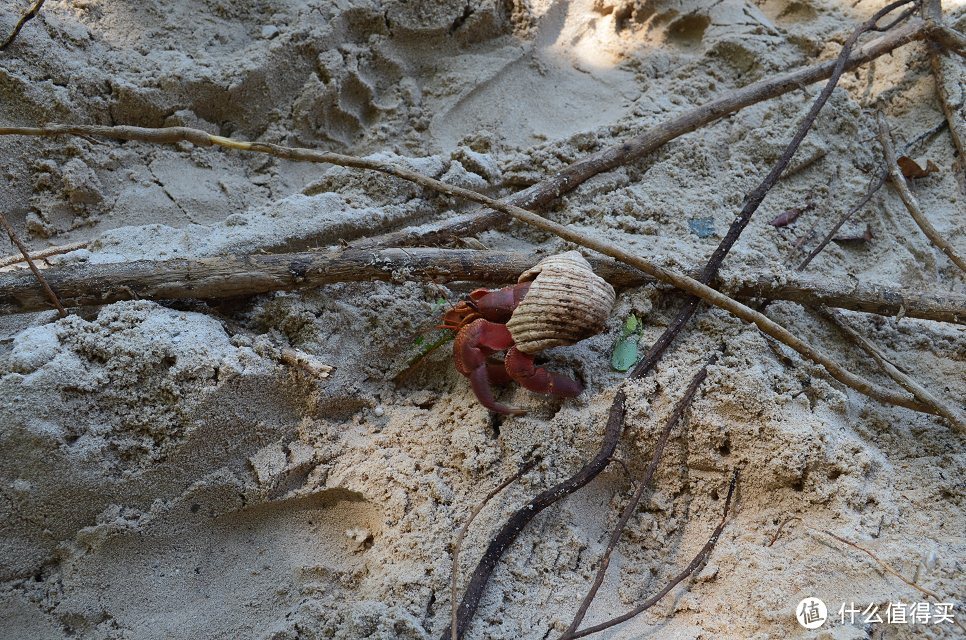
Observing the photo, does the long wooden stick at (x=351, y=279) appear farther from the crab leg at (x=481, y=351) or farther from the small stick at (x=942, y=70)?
the small stick at (x=942, y=70)

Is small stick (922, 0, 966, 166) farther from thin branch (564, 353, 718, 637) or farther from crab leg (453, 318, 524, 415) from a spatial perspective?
crab leg (453, 318, 524, 415)

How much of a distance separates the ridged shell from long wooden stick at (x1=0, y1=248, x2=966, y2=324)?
0.30 metres

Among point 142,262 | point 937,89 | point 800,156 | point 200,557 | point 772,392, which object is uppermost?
point 937,89

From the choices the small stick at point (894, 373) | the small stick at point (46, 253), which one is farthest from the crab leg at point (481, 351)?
the small stick at point (46, 253)

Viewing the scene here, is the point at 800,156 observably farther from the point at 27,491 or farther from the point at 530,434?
the point at 27,491

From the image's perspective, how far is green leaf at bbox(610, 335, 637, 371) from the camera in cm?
234

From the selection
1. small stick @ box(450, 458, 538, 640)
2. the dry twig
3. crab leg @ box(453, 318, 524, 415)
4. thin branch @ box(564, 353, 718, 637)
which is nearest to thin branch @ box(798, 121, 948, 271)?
the dry twig

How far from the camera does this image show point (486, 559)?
193 cm

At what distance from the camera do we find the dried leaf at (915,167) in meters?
3.00

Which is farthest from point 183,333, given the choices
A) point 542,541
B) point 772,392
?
point 772,392

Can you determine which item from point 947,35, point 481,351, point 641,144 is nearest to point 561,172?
point 641,144

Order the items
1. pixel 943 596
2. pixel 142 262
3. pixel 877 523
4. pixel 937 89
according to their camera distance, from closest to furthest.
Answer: pixel 943 596 → pixel 877 523 → pixel 142 262 → pixel 937 89

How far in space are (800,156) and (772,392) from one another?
4.45ft

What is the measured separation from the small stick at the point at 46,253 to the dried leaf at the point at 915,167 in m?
3.51
